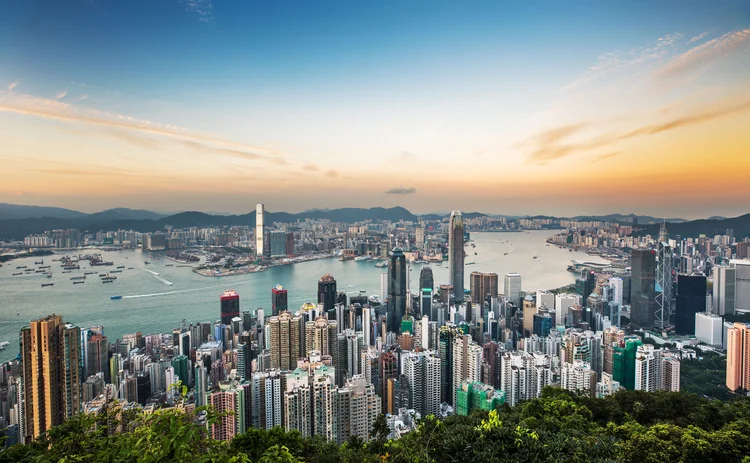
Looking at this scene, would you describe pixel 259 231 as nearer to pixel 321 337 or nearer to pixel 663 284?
pixel 321 337

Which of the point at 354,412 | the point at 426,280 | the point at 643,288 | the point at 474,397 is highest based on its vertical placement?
the point at 643,288

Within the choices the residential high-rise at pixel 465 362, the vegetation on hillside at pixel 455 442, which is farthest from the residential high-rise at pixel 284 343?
the vegetation on hillside at pixel 455 442

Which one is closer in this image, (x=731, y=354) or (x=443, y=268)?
(x=731, y=354)

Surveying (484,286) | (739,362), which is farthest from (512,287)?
(739,362)

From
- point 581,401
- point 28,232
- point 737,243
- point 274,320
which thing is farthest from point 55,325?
point 737,243

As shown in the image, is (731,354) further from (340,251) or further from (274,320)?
(340,251)
